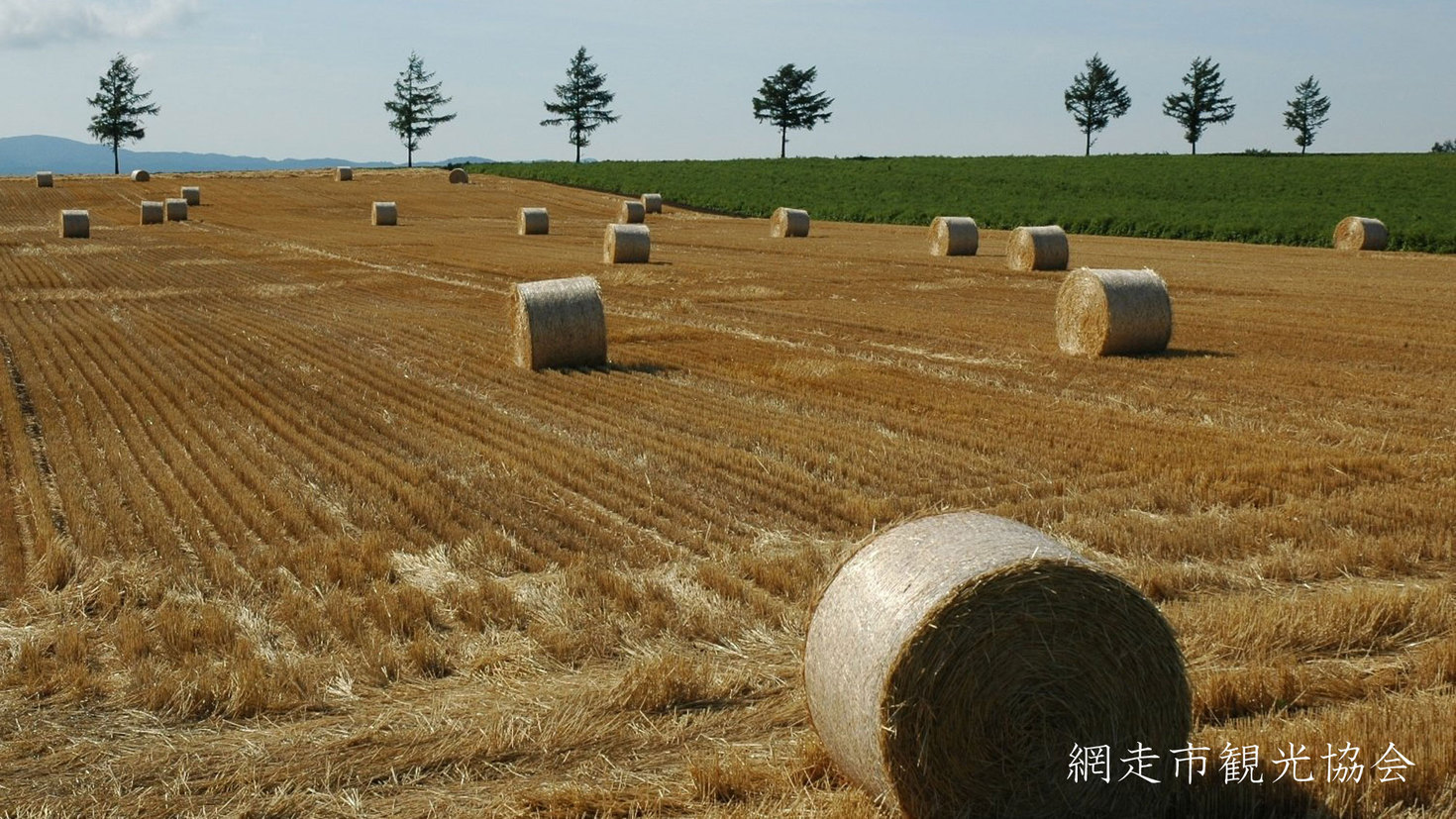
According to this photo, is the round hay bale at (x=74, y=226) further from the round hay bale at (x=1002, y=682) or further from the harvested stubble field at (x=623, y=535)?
the round hay bale at (x=1002, y=682)

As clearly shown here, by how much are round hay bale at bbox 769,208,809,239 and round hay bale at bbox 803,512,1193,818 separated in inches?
1626

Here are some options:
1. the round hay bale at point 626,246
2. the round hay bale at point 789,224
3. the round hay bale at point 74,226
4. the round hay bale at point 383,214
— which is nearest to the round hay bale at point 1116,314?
the round hay bale at point 626,246

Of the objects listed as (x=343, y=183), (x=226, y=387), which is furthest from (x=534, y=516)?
(x=343, y=183)

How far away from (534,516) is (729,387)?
606 cm

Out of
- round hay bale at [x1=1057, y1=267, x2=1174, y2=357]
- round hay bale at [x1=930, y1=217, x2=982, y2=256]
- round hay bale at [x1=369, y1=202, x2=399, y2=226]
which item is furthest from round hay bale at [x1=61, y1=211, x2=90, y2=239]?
round hay bale at [x1=1057, y1=267, x2=1174, y2=357]

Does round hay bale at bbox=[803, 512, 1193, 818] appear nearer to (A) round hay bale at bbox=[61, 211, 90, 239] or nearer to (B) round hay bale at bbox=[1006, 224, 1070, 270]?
(B) round hay bale at bbox=[1006, 224, 1070, 270]

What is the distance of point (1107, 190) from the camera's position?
2557 inches

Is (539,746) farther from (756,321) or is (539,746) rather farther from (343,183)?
(343,183)

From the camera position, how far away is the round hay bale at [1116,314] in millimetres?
17766

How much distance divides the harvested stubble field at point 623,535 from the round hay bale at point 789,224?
24.1 metres

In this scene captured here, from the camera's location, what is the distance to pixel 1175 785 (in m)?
5.16

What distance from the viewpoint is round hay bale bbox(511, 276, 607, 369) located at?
1688 centimetres

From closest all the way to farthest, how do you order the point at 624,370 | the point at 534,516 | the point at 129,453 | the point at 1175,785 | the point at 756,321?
the point at 1175,785 → the point at 534,516 → the point at 129,453 → the point at 624,370 → the point at 756,321

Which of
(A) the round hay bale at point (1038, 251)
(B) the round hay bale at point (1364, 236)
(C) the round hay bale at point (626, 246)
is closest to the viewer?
(A) the round hay bale at point (1038, 251)
